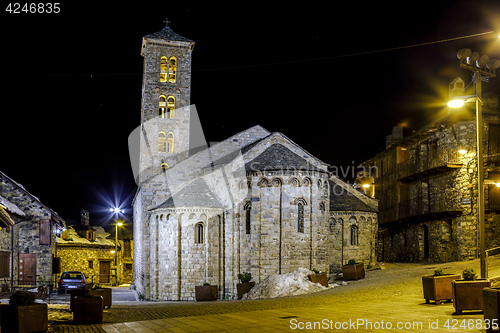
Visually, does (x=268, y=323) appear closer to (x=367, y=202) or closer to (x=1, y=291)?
(x=1, y=291)

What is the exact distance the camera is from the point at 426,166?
3250cm

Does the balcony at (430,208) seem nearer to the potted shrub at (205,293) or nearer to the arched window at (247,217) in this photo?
the arched window at (247,217)

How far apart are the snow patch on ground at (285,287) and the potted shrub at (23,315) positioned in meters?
12.3

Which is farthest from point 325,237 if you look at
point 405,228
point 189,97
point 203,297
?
point 189,97

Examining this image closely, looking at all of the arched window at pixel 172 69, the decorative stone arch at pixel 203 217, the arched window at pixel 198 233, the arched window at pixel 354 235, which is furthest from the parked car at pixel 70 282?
the arched window at pixel 354 235

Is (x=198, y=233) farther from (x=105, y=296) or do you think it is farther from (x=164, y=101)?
(x=164, y=101)

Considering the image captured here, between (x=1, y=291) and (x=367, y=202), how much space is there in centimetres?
2347

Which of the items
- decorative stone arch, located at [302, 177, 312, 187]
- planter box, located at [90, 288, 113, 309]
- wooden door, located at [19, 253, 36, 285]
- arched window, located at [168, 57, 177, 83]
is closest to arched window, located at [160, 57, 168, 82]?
arched window, located at [168, 57, 177, 83]

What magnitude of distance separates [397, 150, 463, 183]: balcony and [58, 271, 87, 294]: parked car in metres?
22.8

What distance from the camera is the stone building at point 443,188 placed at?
27.7m

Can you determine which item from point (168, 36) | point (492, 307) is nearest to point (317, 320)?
point (492, 307)

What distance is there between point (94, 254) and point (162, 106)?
18734mm

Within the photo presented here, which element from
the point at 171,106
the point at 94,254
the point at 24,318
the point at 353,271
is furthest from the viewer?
the point at 94,254

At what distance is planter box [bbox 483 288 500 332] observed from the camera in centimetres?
800
